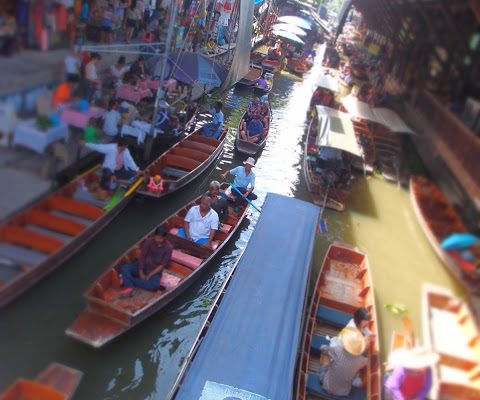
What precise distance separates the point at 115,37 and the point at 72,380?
4.54m

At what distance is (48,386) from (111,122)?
3.34 meters

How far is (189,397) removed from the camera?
131 inches

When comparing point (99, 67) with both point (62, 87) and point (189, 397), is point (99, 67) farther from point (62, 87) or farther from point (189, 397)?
point (189, 397)

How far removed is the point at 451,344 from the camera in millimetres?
2361

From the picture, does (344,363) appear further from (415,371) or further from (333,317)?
(415,371)

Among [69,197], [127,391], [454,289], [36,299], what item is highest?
[454,289]

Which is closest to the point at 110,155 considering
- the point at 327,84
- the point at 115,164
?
the point at 115,164

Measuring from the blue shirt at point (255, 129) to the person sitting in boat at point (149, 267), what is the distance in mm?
6829

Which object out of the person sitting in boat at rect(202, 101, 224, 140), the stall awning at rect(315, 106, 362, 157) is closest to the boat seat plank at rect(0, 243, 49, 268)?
the person sitting in boat at rect(202, 101, 224, 140)

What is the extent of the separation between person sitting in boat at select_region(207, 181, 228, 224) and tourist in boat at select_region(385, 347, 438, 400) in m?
4.59

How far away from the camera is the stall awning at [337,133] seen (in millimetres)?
9259

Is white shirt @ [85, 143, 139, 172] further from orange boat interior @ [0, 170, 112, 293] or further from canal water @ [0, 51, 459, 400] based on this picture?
canal water @ [0, 51, 459, 400]

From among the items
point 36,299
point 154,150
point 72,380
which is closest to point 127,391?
point 72,380

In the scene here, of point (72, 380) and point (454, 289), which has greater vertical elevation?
point (454, 289)
